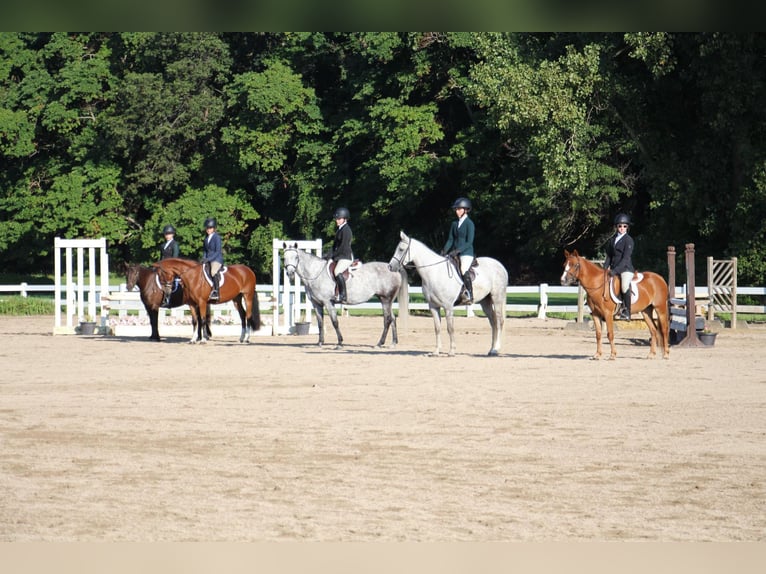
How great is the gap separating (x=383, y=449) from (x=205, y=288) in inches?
515

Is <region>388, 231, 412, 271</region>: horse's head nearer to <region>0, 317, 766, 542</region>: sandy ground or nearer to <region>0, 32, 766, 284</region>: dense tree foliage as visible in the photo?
<region>0, 317, 766, 542</region>: sandy ground

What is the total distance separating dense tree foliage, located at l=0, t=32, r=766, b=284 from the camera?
33506 mm

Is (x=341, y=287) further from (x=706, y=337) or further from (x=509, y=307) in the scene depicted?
(x=509, y=307)

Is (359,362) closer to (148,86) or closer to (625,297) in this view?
(625,297)

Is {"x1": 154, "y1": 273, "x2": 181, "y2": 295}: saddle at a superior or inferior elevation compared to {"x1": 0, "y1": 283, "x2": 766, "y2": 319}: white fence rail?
superior

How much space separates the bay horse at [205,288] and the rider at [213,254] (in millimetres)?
111

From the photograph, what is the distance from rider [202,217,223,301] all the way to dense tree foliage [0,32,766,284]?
1390 centimetres

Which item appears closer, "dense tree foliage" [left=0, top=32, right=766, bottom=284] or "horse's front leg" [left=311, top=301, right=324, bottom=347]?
"horse's front leg" [left=311, top=301, right=324, bottom=347]

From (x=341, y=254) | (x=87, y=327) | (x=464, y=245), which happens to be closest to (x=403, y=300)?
(x=341, y=254)

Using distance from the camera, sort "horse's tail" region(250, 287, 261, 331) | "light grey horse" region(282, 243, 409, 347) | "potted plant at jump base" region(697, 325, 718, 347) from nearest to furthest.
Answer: "light grey horse" region(282, 243, 409, 347), "potted plant at jump base" region(697, 325, 718, 347), "horse's tail" region(250, 287, 261, 331)

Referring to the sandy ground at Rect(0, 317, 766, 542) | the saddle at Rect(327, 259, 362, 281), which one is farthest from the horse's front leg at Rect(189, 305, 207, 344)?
Answer: the sandy ground at Rect(0, 317, 766, 542)

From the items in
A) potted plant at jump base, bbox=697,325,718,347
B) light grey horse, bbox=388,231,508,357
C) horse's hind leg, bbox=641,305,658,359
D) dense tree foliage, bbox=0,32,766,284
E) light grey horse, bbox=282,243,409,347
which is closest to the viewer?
horse's hind leg, bbox=641,305,658,359

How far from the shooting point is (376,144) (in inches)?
1890

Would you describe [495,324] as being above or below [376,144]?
below
